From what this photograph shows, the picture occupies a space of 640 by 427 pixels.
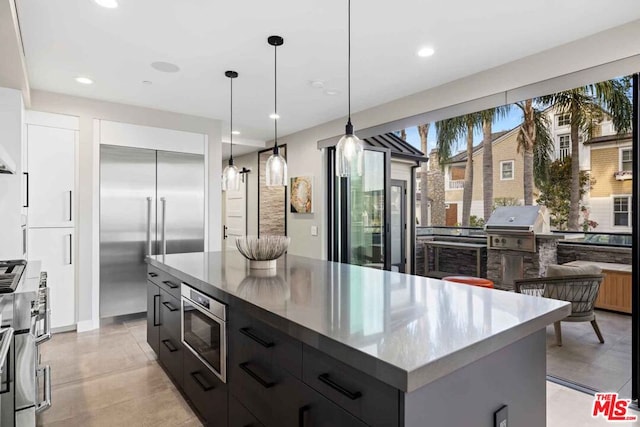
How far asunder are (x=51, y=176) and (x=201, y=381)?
3055 millimetres

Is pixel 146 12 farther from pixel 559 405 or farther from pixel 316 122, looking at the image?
pixel 559 405

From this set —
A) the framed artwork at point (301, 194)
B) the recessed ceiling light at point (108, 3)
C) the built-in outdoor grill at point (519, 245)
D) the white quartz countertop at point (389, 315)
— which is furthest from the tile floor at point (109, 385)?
the built-in outdoor grill at point (519, 245)

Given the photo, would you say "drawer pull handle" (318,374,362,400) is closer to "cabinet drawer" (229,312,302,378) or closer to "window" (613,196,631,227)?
"cabinet drawer" (229,312,302,378)

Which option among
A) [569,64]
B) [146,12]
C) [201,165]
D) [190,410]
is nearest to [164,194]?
[201,165]

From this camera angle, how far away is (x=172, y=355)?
2549 mm

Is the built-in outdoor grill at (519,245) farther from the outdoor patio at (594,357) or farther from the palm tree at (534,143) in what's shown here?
the outdoor patio at (594,357)

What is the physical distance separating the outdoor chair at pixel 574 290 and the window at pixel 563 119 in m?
3.43

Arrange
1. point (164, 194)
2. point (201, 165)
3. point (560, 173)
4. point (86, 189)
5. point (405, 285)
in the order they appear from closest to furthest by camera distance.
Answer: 1. point (405, 285)
2. point (86, 189)
3. point (164, 194)
4. point (201, 165)
5. point (560, 173)

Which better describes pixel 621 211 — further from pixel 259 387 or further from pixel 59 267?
pixel 59 267

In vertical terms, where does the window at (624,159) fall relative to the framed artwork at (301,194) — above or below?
above

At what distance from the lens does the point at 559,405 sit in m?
2.42

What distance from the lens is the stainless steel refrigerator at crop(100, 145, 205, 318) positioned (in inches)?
162

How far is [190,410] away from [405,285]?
64.8 inches

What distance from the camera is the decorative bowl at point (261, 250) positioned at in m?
2.45
